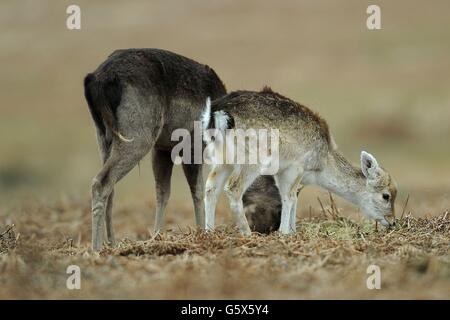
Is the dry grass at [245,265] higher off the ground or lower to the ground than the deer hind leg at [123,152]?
lower

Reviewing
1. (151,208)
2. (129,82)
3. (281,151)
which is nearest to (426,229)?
(281,151)

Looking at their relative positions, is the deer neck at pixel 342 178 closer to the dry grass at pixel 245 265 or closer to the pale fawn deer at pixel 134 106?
the dry grass at pixel 245 265

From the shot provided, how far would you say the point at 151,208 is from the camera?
1788 centimetres

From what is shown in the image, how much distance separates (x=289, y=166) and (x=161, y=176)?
7.59ft

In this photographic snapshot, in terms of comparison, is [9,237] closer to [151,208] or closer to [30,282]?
[30,282]

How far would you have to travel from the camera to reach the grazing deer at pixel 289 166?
1170 cm

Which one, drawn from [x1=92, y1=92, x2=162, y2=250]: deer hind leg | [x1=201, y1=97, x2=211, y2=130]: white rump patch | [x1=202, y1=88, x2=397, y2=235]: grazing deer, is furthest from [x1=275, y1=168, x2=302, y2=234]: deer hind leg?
[x1=92, y1=92, x2=162, y2=250]: deer hind leg

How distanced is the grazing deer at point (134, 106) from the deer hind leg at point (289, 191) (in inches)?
60.4

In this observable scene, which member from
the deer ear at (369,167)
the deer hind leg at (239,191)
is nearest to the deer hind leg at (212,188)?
the deer hind leg at (239,191)

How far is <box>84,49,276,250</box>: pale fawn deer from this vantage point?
11422mm

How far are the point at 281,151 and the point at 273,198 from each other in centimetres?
100

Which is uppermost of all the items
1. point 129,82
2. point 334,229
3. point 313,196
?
point 129,82

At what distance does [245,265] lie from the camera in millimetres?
9047

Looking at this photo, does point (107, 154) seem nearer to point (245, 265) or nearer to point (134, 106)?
point (134, 106)
